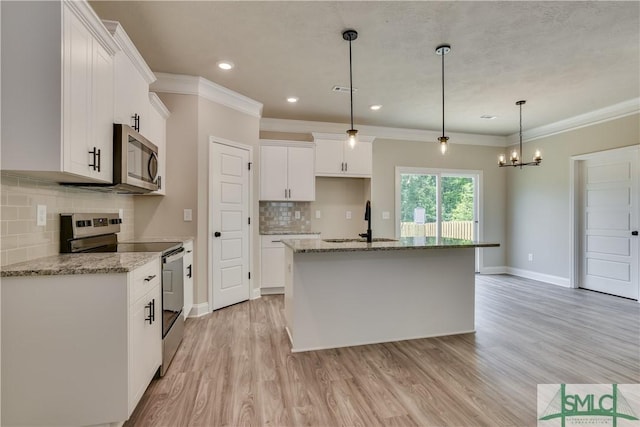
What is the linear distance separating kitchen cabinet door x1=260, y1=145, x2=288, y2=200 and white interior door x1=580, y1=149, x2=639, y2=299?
459cm

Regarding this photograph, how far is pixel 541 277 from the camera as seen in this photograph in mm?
5336

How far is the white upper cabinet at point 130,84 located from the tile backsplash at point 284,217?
225 cm

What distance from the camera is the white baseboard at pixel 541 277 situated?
16.3 ft

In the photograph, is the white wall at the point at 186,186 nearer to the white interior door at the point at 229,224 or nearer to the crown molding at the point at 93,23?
the white interior door at the point at 229,224

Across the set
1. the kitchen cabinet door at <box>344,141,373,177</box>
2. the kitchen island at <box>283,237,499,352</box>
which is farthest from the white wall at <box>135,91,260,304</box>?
the kitchen cabinet door at <box>344,141,373,177</box>

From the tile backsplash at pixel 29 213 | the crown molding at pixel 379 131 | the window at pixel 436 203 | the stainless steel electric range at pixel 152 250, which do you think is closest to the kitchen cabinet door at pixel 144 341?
the stainless steel electric range at pixel 152 250

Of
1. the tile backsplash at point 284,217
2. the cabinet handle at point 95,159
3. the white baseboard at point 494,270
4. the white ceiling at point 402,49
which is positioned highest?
the white ceiling at point 402,49

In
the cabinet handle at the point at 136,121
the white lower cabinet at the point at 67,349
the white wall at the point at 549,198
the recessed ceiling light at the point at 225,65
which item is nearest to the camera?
the white lower cabinet at the point at 67,349

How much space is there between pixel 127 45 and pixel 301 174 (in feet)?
9.04

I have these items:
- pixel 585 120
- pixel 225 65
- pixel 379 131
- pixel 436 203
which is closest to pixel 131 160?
pixel 225 65

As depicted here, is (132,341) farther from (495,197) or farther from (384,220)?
(495,197)

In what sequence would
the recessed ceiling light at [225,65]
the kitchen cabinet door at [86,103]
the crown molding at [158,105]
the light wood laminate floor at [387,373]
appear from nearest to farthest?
the kitchen cabinet door at [86,103], the light wood laminate floor at [387,373], the crown molding at [158,105], the recessed ceiling light at [225,65]

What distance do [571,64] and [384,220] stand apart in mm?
3113

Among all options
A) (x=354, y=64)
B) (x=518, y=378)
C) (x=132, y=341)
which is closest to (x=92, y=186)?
(x=132, y=341)
